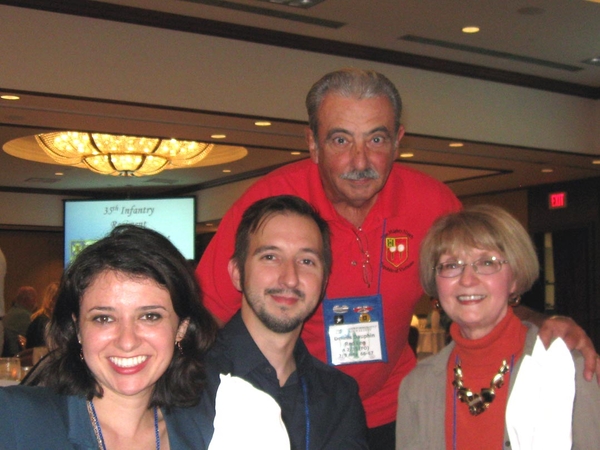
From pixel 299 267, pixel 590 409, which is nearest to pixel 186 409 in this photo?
pixel 299 267

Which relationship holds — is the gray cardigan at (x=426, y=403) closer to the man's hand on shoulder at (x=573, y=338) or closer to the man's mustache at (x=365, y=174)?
the man's hand on shoulder at (x=573, y=338)

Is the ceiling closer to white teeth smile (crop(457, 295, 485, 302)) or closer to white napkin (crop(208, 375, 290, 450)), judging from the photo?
white teeth smile (crop(457, 295, 485, 302))

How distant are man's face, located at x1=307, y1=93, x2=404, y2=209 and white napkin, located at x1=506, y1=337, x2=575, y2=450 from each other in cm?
176

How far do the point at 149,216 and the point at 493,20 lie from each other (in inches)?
204

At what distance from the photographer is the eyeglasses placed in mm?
1904

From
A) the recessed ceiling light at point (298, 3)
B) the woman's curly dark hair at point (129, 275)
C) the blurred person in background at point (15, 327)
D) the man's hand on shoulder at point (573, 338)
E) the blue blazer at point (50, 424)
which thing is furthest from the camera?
the blurred person in background at point (15, 327)

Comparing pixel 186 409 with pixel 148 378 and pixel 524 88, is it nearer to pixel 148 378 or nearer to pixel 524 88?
pixel 148 378

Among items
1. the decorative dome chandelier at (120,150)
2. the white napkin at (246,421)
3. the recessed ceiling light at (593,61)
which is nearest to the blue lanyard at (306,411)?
the white napkin at (246,421)

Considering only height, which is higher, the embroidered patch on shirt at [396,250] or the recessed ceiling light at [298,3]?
the recessed ceiling light at [298,3]

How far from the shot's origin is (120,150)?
29.1 feet

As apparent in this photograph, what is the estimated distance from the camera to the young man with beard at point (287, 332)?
1938 millimetres

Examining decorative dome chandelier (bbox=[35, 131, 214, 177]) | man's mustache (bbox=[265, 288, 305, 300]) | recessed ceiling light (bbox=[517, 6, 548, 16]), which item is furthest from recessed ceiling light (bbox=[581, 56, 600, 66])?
man's mustache (bbox=[265, 288, 305, 300])

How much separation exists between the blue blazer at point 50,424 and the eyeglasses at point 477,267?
0.74 metres

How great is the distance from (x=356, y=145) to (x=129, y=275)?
2.70ft
